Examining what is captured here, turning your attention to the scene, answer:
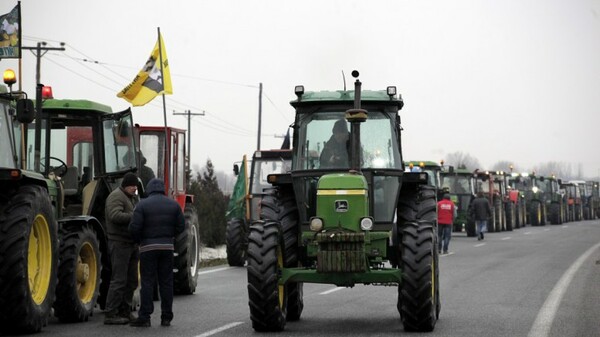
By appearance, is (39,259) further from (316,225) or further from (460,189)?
(460,189)

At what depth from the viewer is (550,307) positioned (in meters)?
16.3

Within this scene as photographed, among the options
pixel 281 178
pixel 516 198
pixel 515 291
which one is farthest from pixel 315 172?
pixel 516 198

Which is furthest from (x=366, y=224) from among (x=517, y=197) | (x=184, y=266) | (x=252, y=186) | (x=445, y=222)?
(x=517, y=197)

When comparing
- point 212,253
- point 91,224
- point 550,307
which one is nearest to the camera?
point 91,224

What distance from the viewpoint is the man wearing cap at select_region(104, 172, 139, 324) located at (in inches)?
569

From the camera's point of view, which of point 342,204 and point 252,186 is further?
point 252,186

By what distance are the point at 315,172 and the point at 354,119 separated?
39.9 inches

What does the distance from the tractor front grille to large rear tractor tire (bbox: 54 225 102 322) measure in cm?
308

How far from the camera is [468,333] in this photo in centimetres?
1329

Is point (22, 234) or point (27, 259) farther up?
point (22, 234)

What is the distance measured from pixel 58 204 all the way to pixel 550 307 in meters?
6.85

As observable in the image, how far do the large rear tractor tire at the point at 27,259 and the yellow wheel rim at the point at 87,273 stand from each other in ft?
4.09

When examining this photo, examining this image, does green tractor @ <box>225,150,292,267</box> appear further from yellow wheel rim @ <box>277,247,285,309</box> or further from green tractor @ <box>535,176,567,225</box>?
green tractor @ <box>535,176,567,225</box>

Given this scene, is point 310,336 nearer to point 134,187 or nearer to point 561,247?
point 134,187
